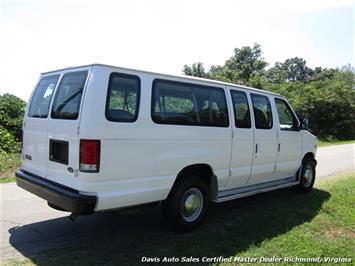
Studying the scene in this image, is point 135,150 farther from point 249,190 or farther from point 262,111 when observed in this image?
point 262,111

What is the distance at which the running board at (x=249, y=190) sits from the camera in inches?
231

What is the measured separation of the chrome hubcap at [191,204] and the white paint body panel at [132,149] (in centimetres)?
43

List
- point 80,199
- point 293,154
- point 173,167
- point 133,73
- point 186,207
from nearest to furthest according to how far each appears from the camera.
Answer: point 80,199 < point 133,73 < point 173,167 < point 186,207 < point 293,154

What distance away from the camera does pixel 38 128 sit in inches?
199

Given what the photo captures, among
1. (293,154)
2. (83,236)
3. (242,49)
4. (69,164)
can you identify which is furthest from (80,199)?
(242,49)

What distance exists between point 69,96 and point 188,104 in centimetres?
169

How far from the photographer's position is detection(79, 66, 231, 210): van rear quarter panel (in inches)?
167

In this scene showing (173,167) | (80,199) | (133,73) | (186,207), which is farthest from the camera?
(186,207)

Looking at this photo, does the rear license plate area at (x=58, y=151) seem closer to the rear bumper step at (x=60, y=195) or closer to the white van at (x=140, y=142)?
the white van at (x=140, y=142)

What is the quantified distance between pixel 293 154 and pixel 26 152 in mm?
5082

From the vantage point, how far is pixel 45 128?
4.90 m

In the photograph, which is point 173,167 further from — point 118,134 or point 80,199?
point 80,199

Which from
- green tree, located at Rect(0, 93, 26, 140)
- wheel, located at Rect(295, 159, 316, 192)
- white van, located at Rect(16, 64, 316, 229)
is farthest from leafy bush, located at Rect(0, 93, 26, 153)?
wheel, located at Rect(295, 159, 316, 192)

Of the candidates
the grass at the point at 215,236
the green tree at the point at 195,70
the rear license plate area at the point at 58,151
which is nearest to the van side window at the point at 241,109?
the grass at the point at 215,236
